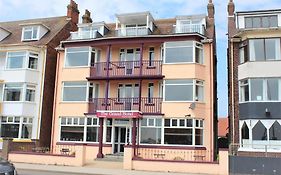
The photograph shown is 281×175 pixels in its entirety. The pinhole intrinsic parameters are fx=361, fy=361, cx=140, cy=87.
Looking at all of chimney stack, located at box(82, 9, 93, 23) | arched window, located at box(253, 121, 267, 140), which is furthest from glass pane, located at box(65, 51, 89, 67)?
arched window, located at box(253, 121, 267, 140)

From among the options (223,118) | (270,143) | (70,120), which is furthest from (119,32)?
(223,118)

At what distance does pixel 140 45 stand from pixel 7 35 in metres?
14.2

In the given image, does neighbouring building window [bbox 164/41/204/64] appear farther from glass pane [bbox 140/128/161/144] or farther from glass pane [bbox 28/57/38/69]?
glass pane [bbox 28/57/38/69]

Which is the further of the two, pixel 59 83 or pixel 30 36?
pixel 30 36

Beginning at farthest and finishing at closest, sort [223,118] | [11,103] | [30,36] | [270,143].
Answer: [223,118], [30,36], [11,103], [270,143]

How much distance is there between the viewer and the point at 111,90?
2803 cm

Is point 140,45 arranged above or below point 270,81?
above

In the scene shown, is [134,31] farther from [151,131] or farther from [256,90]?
[256,90]

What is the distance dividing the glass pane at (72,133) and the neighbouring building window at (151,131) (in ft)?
16.5

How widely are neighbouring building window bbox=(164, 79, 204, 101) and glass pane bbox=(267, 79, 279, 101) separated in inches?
179

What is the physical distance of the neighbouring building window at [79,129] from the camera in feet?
89.4

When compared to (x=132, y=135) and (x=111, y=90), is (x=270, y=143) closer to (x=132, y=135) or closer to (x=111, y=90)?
(x=132, y=135)

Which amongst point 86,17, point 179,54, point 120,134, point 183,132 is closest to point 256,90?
point 183,132

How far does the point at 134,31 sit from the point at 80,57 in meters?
4.79
